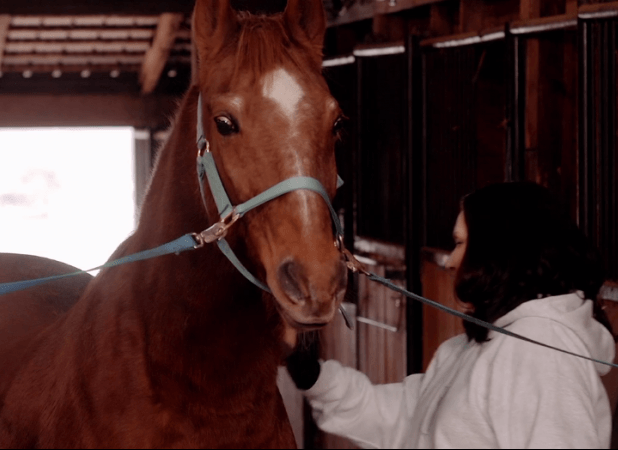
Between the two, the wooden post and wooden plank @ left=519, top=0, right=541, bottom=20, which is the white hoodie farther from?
wooden plank @ left=519, top=0, right=541, bottom=20

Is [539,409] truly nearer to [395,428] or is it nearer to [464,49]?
[395,428]

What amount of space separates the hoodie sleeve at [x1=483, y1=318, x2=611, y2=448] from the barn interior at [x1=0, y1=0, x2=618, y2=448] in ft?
2.10

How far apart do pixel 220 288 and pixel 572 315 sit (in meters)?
0.71

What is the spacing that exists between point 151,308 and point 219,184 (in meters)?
0.30

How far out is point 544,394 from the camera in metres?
1.54

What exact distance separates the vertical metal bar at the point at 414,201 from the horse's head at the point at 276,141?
232 centimetres

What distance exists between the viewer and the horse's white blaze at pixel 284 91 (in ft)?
5.35

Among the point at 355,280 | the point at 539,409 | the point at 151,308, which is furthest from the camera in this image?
the point at 355,280

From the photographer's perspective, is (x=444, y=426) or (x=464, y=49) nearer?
(x=444, y=426)

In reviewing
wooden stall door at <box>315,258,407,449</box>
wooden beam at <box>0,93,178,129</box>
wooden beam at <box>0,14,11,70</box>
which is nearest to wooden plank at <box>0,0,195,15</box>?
wooden beam at <box>0,14,11,70</box>

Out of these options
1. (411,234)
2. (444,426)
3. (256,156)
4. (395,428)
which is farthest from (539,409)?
(411,234)

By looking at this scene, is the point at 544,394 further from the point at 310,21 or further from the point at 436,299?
the point at 436,299

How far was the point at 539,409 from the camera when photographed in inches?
60.4

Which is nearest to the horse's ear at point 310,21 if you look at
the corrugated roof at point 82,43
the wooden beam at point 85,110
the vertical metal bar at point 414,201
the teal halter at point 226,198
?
the teal halter at point 226,198
